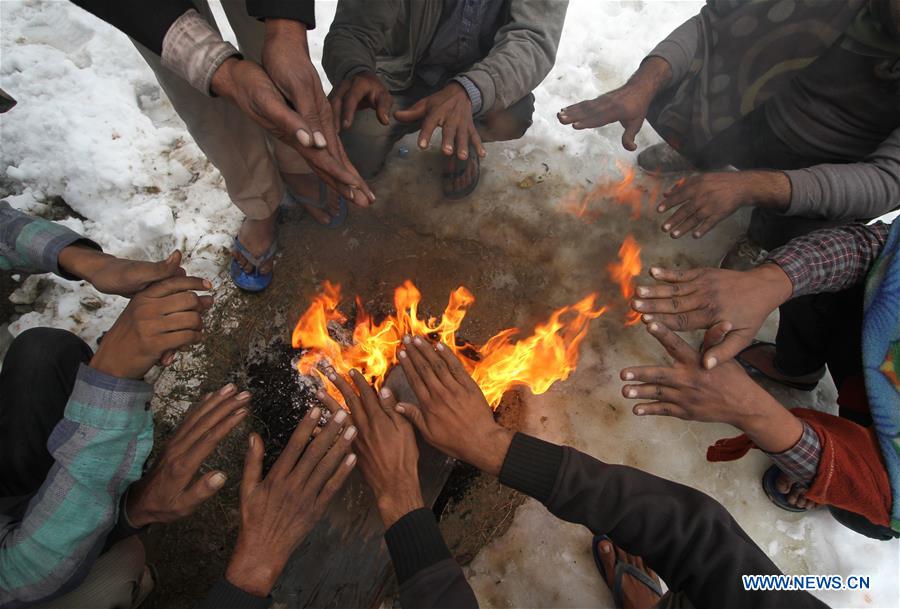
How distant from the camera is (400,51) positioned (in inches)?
145

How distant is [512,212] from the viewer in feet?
13.4

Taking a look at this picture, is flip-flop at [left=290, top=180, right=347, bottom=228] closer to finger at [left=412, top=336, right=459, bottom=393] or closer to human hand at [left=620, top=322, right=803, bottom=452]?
finger at [left=412, top=336, right=459, bottom=393]

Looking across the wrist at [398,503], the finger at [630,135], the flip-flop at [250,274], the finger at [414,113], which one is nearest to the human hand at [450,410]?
the wrist at [398,503]

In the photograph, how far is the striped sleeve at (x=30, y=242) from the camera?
2355 mm

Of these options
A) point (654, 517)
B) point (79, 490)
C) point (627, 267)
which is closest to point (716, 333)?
point (654, 517)

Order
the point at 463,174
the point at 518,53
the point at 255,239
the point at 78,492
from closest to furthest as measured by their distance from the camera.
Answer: the point at 78,492 → the point at 518,53 → the point at 255,239 → the point at 463,174

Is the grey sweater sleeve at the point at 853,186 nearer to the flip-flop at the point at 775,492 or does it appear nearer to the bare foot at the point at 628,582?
the flip-flop at the point at 775,492

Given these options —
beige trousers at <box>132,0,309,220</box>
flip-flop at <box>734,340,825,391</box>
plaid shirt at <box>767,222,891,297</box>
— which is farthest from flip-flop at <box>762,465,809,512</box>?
beige trousers at <box>132,0,309,220</box>

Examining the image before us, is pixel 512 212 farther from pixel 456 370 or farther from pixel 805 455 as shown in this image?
pixel 805 455

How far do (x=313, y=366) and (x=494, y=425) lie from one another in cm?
140

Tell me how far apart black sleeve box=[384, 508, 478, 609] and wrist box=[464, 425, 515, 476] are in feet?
1.07

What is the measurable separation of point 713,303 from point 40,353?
334 centimetres

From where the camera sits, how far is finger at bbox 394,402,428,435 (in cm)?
233

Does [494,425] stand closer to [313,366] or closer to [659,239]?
[313,366]
